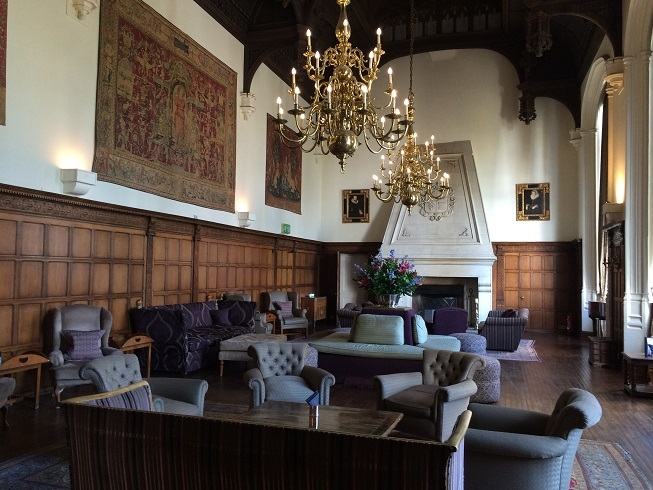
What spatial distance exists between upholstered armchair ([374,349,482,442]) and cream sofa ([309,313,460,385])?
4.61ft

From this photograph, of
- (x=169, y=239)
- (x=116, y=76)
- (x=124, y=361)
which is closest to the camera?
(x=124, y=361)

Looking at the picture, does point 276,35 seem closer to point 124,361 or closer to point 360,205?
point 360,205

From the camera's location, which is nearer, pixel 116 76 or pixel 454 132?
pixel 116 76

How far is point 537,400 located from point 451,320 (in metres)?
4.33

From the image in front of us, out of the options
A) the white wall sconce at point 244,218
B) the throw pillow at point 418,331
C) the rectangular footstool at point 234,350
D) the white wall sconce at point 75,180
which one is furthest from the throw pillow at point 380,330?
the white wall sconce at point 244,218

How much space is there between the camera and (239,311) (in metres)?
9.55

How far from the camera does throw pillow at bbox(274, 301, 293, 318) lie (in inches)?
463

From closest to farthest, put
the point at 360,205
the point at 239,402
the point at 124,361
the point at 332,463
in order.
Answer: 1. the point at 332,463
2. the point at 124,361
3. the point at 239,402
4. the point at 360,205

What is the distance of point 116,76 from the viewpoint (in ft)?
24.8

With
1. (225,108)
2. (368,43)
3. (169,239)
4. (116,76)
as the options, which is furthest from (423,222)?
(116,76)

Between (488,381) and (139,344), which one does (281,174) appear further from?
(488,381)

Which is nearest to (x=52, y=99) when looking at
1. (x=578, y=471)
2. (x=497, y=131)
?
(x=578, y=471)

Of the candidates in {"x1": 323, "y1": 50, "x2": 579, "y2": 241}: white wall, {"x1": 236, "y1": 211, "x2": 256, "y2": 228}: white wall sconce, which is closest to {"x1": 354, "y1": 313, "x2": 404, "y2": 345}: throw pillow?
{"x1": 236, "y1": 211, "x2": 256, "y2": 228}: white wall sconce

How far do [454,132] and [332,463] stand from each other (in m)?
14.1
